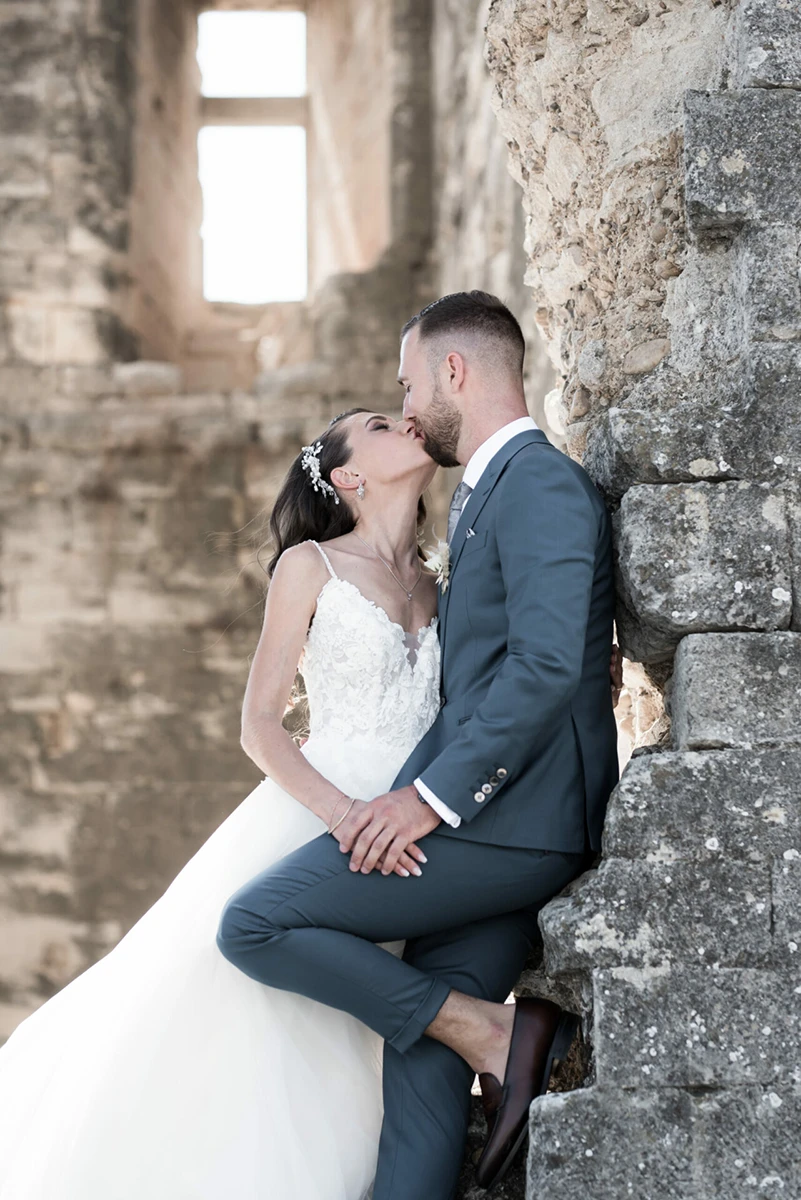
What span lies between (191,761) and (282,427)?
6.35 ft

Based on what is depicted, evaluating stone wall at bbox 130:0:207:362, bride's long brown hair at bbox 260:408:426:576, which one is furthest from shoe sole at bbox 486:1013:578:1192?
stone wall at bbox 130:0:207:362

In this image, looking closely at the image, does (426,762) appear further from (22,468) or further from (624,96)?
(22,468)

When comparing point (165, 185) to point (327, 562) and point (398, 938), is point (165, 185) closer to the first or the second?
point (327, 562)

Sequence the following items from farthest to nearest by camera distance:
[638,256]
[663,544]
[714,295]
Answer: [638,256]
[714,295]
[663,544]

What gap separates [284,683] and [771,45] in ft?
4.75

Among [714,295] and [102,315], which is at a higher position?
[714,295]

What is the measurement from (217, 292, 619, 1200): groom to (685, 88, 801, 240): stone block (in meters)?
0.50

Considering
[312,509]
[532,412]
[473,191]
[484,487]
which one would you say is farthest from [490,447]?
[473,191]

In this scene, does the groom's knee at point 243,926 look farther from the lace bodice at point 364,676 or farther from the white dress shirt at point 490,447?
the white dress shirt at point 490,447

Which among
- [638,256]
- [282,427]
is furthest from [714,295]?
[282,427]

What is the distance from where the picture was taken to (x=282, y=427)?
7.54 meters

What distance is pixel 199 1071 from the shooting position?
2.36m

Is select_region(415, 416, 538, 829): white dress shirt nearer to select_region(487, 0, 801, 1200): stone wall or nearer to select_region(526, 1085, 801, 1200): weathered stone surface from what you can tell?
select_region(487, 0, 801, 1200): stone wall

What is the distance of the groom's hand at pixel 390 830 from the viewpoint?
2223 millimetres
